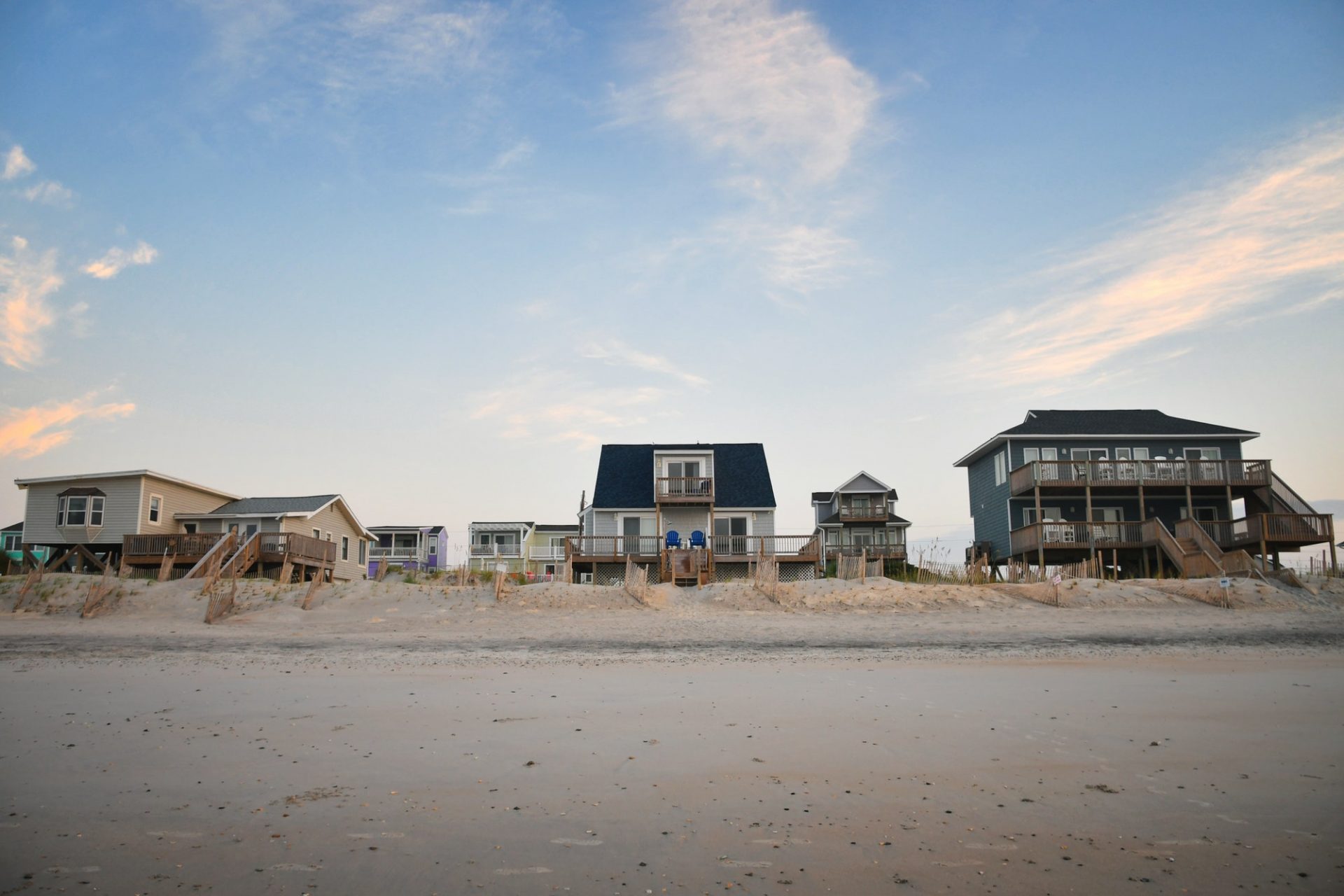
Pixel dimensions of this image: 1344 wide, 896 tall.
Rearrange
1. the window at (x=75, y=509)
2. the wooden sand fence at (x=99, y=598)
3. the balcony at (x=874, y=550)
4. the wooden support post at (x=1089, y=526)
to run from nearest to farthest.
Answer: the wooden sand fence at (x=99, y=598) < the wooden support post at (x=1089, y=526) < the window at (x=75, y=509) < the balcony at (x=874, y=550)

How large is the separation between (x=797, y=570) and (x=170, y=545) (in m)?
24.1

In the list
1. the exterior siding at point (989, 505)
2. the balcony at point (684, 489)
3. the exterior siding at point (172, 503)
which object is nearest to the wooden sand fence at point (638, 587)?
the balcony at point (684, 489)

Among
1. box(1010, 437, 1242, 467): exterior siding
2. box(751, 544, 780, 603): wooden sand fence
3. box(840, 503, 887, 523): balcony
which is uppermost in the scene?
box(1010, 437, 1242, 467): exterior siding

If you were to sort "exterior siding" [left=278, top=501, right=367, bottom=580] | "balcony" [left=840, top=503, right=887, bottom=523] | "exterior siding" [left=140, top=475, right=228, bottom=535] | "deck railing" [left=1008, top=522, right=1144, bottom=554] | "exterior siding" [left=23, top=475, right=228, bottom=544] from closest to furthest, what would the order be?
"deck railing" [left=1008, top=522, right=1144, bottom=554] < "exterior siding" [left=23, top=475, right=228, bottom=544] < "exterior siding" [left=140, top=475, right=228, bottom=535] < "exterior siding" [left=278, top=501, right=367, bottom=580] < "balcony" [left=840, top=503, right=887, bottom=523]

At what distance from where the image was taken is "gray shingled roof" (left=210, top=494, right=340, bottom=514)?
139 feet

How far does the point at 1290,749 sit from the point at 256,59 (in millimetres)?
18747

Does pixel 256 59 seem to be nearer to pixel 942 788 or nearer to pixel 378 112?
pixel 378 112

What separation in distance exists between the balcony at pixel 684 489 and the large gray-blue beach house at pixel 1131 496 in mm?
12965

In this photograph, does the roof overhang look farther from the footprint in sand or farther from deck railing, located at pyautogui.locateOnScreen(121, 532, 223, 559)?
the footprint in sand

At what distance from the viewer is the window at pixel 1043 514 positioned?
133 ft

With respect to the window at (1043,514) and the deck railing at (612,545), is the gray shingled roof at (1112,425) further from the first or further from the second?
the deck railing at (612,545)

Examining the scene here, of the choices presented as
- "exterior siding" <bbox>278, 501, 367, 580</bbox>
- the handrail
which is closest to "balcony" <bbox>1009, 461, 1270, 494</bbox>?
the handrail

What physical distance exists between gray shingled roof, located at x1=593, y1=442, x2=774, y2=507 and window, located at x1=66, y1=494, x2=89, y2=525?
22478 millimetres

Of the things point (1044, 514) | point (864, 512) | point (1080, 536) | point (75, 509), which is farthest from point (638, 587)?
point (75, 509)
